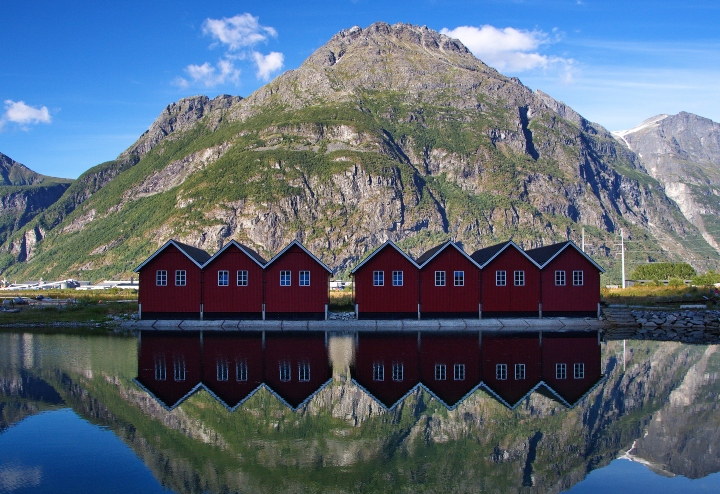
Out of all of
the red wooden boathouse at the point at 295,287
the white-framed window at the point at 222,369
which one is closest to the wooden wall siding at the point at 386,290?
the red wooden boathouse at the point at 295,287

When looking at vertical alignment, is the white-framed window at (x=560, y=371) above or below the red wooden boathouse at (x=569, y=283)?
below

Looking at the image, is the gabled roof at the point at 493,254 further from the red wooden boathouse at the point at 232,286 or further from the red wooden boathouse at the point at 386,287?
the red wooden boathouse at the point at 232,286

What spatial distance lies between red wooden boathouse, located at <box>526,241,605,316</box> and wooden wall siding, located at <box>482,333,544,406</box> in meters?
8.46

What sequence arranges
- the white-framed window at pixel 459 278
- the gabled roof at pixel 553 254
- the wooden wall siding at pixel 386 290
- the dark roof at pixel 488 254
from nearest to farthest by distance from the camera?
the wooden wall siding at pixel 386 290 → the white-framed window at pixel 459 278 → the gabled roof at pixel 553 254 → the dark roof at pixel 488 254

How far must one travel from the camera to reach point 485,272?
47.9 metres

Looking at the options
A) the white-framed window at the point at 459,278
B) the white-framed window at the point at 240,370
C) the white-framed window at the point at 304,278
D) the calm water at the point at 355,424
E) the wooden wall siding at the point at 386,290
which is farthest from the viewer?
the white-framed window at the point at 459,278

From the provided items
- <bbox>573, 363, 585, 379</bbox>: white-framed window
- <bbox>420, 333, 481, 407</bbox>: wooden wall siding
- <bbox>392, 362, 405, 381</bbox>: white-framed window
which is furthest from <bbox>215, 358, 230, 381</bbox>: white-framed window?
<bbox>573, 363, 585, 379</bbox>: white-framed window

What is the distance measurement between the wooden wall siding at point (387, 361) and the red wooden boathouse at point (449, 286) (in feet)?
25.7

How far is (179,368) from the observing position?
1078 inches

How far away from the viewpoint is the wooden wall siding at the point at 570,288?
4809cm

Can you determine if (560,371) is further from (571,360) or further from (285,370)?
(285,370)

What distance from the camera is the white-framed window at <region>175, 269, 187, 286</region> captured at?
4738cm

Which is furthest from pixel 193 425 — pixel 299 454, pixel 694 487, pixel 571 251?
pixel 571 251

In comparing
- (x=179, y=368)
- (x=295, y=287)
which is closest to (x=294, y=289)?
(x=295, y=287)
